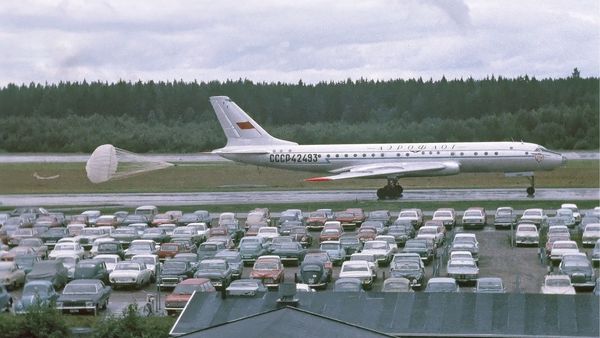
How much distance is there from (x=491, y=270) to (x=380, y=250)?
17.6 ft

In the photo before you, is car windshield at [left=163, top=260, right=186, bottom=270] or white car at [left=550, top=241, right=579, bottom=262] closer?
car windshield at [left=163, top=260, right=186, bottom=270]

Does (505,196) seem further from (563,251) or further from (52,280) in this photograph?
(52,280)

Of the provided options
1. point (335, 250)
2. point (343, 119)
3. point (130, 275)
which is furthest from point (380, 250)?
point (343, 119)

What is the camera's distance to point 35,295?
39.8 m

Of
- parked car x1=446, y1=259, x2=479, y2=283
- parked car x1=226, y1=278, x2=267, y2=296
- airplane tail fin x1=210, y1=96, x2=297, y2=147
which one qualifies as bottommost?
parked car x1=446, y1=259, x2=479, y2=283

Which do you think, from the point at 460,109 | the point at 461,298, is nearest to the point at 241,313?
the point at 461,298

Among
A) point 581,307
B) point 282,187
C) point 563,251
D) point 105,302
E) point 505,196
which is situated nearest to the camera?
point 581,307

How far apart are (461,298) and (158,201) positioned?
48820 mm

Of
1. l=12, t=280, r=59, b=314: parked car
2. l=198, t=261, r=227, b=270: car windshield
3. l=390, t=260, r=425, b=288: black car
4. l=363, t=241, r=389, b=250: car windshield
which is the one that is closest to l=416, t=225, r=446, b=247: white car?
l=363, t=241, r=389, b=250: car windshield

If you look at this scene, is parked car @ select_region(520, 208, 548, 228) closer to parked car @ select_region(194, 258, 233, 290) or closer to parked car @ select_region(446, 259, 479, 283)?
parked car @ select_region(446, 259, 479, 283)

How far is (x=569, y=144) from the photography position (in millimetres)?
139875

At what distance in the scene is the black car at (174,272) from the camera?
153 feet

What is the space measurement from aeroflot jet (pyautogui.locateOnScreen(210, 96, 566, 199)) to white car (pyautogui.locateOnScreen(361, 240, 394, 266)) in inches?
875

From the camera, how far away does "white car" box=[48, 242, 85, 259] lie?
53281mm
